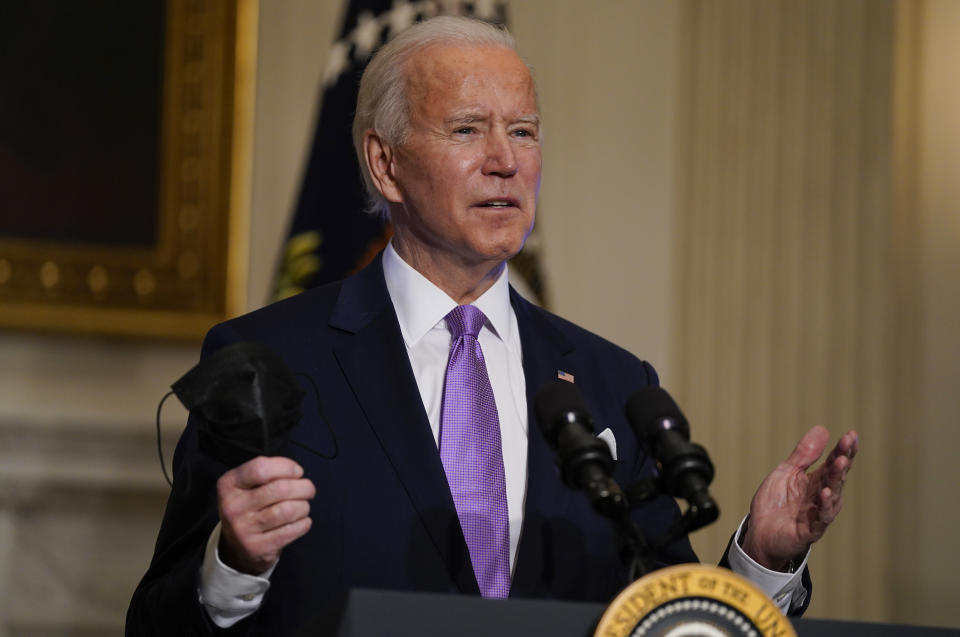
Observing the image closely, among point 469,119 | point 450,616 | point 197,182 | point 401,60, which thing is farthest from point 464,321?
point 197,182

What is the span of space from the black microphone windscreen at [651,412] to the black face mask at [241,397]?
48 centimetres

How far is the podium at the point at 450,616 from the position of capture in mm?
1451

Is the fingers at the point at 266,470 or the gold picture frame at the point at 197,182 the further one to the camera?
the gold picture frame at the point at 197,182

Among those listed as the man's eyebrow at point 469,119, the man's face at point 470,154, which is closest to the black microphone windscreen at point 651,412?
the man's face at point 470,154

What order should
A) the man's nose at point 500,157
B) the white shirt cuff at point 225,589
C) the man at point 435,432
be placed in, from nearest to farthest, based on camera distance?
the white shirt cuff at point 225,589, the man at point 435,432, the man's nose at point 500,157

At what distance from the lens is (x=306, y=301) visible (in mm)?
2400

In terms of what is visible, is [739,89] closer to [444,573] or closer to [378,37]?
[378,37]

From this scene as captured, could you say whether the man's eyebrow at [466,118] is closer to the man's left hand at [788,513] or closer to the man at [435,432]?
the man at [435,432]

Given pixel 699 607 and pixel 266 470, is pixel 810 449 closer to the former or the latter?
pixel 699 607

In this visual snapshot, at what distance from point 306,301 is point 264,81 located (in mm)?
2964

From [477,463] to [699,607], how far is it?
2.51 feet

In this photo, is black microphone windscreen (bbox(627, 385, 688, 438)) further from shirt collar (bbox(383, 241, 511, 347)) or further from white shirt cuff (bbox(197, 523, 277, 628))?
shirt collar (bbox(383, 241, 511, 347))

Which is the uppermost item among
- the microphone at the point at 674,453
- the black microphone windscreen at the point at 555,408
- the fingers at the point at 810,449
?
the black microphone windscreen at the point at 555,408

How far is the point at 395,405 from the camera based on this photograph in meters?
2.20
